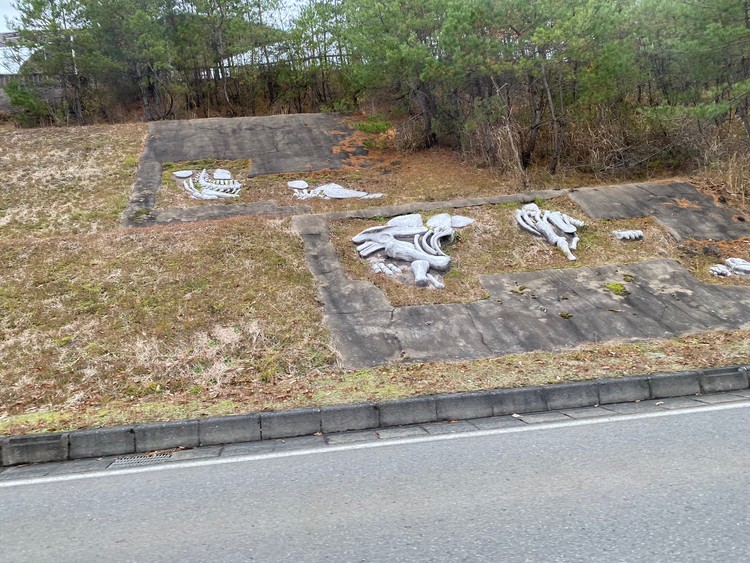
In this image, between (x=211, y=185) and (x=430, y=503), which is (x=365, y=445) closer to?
(x=430, y=503)

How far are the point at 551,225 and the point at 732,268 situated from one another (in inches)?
117

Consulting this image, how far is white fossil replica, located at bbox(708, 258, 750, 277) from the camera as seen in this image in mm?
10062

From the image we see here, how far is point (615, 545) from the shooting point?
3529 mm

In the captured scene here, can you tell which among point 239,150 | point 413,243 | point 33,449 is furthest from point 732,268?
point 239,150

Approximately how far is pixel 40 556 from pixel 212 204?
33.6ft

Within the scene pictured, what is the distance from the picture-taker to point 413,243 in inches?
415

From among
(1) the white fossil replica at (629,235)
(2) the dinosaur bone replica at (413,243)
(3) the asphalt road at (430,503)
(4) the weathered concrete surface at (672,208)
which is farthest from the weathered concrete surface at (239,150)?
(3) the asphalt road at (430,503)

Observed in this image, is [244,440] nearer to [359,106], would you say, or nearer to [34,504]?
[34,504]

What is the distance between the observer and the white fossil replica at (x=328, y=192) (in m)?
13.8

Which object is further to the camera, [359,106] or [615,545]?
[359,106]

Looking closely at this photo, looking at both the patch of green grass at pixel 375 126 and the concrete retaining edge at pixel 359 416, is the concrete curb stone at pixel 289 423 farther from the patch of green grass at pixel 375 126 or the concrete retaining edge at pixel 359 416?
the patch of green grass at pixel 375 126

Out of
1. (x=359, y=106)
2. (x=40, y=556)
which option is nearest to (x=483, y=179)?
(x=359, y=106)

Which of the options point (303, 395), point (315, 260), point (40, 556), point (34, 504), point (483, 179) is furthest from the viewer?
point (483, 179)

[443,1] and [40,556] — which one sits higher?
[443,1]
